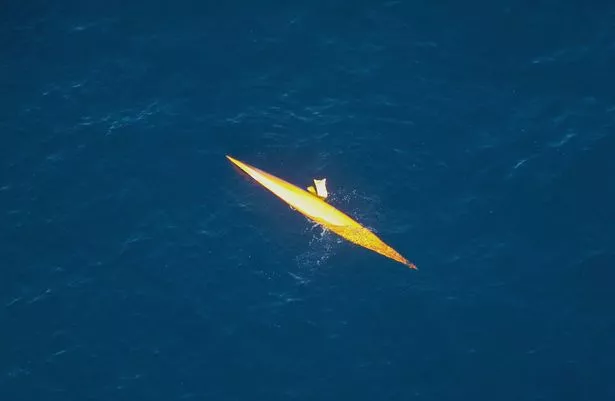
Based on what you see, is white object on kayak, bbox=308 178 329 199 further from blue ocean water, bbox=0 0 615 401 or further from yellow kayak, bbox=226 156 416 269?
blue ocean water, bbox=0 0 615 401

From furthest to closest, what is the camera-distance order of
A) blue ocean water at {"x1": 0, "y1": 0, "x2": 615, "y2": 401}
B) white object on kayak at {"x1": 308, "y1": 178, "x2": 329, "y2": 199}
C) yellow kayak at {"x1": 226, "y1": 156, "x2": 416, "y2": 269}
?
white object on kayak at {"x1": 308, "y1": 178, "x2": 329, "y2": 199} < yellow kayak at {"x1": 226, "y1": 156, "x2": 416, "y2": 269} < blue ocean water at {"x1": 0, "y1": 0, "x2": 615, "y2": 401}

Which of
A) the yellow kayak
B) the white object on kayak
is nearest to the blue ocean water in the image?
the yellow kayak

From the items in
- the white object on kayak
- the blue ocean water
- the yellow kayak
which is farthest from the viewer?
the white object on kayak

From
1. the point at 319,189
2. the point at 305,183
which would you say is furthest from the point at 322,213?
the point at 305,183

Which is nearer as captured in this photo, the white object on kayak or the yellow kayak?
the yellow kayak

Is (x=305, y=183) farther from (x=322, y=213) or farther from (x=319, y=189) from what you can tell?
(x=322, y=213)

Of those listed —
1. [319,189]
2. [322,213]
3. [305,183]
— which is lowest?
[322,213]

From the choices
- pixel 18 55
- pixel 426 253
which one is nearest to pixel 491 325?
pixel 426 253

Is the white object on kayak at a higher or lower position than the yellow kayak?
higher
